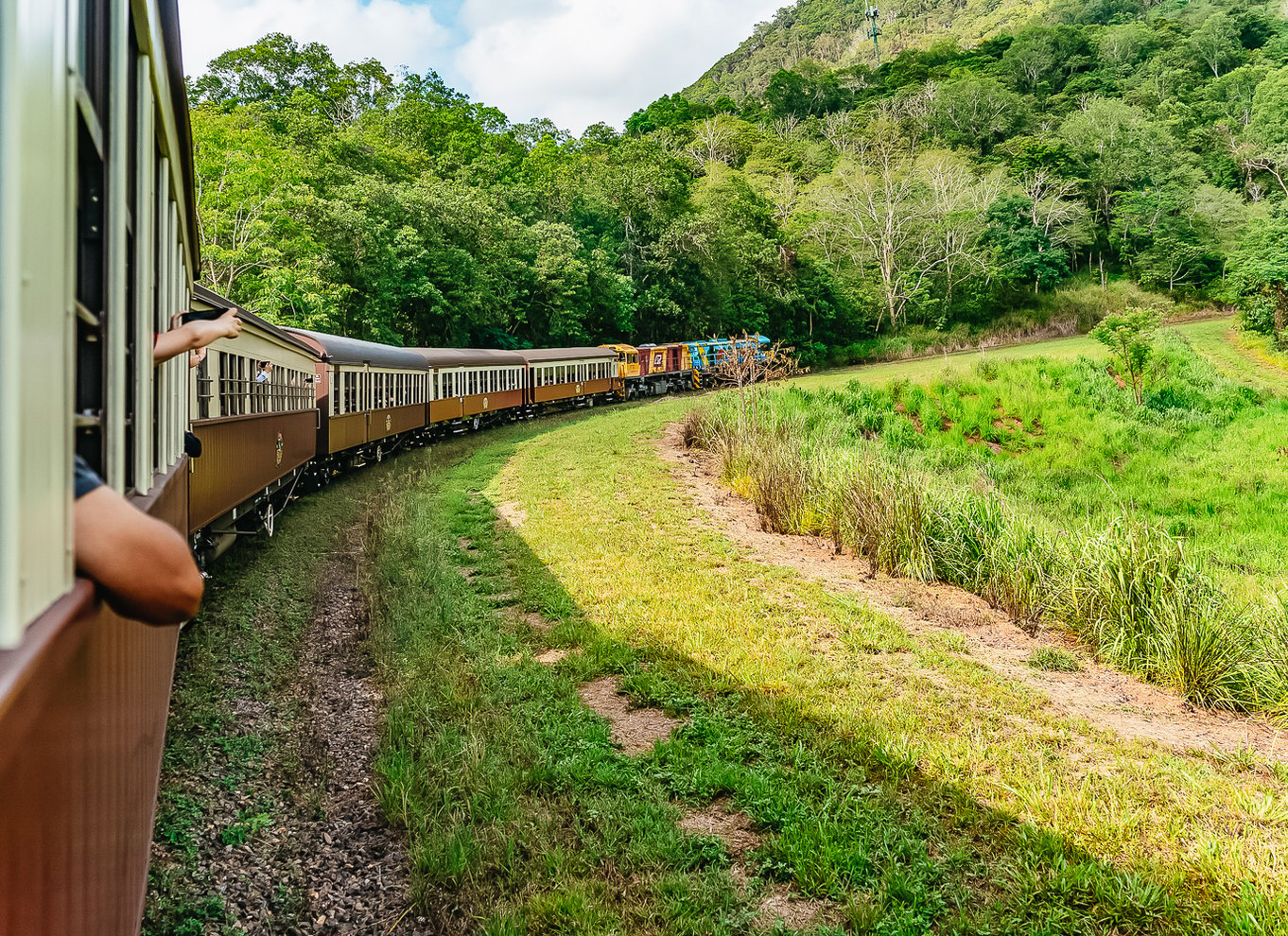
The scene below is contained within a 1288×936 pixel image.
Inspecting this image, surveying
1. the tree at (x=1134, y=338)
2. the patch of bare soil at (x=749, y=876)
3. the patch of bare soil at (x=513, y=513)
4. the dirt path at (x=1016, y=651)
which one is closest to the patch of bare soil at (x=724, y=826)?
the patch of bare soil at (x=749, y=876)

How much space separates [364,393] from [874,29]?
12964 centimetres

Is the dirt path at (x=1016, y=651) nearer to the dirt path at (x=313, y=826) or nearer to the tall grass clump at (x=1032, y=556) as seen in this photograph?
the tall grass clump at (x=1032, y=556)

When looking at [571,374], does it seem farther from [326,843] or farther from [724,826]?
[724,826]

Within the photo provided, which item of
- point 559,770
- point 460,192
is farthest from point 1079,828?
point 460,192

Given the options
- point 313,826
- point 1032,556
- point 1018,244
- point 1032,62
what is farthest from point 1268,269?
point 1032,62

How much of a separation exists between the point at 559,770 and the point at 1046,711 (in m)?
3.08

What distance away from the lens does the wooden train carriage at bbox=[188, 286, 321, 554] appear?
6.24 metres

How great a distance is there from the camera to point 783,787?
412 centimetres

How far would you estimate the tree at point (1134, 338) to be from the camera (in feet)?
66.1

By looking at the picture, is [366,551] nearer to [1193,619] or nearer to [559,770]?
[559,770]

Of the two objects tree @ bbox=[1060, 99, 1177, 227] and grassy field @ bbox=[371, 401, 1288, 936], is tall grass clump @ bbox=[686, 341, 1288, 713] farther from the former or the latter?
tree @ bbox=[1060, 99, 1177, 227]

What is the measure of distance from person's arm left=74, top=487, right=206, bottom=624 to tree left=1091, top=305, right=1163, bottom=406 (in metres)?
22.8

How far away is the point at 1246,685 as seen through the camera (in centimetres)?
559

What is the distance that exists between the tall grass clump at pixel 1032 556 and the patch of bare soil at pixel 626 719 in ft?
12.3
